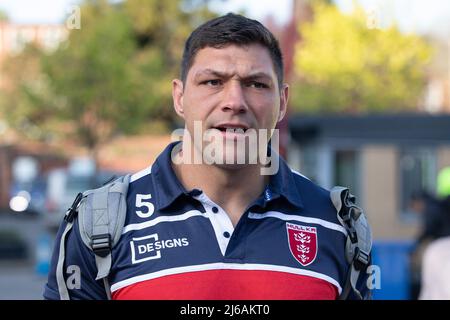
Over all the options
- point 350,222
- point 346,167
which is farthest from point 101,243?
point 346,167

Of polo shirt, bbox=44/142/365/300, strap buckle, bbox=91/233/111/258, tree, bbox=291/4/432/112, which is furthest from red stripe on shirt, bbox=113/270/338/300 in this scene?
tree, bbox=291/4/432/112

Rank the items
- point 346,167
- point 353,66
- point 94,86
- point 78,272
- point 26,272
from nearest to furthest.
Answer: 1. point 78,272
2. point 26,272
3. point 346,167
4. point 94,86
5. point 353,66

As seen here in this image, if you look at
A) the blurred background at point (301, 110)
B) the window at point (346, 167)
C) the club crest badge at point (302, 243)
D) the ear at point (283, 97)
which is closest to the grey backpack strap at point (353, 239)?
the club crest badge at point (302, 243)

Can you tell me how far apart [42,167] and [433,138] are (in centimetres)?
3023

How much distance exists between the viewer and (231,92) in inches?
103

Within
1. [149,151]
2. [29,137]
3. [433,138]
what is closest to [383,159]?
[433,138]

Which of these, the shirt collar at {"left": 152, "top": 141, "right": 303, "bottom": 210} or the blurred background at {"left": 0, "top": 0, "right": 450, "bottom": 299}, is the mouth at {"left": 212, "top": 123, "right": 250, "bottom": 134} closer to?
the shirt collar at {"left": 152, "top": 141, "right": 303, "bottom": 210}

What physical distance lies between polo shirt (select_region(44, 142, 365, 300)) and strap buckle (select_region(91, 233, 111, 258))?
0.04 metres

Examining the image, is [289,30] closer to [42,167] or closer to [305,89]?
[305,89]

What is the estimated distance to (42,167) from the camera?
49.6m

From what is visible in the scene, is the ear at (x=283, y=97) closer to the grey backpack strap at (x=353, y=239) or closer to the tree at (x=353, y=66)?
A: the grey backpack strap at (x=353, y=239)

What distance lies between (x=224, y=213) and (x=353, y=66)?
3009 centimetres

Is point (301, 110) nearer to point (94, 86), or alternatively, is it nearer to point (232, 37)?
point (94, 86)

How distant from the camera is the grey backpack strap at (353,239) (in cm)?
275
